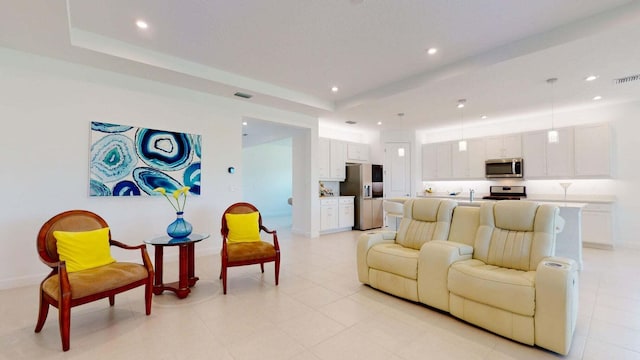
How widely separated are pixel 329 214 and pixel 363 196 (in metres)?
1.08

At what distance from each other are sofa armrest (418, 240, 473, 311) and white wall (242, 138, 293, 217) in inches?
296

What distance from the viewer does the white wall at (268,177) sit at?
9.92 m

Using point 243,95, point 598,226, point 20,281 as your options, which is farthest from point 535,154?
point 20,281

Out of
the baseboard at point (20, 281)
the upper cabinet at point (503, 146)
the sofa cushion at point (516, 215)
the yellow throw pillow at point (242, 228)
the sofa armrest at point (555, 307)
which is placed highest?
the upper cabinet at point (503, 146)

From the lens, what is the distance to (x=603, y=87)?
14.1 ft

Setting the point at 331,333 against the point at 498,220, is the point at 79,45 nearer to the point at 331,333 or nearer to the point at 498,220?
the point at 331,333

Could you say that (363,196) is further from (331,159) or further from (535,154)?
(535,154)

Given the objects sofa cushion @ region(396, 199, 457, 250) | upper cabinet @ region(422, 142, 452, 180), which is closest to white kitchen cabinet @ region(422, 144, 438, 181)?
upper cabinet @ region(422, 142, 452, 180)

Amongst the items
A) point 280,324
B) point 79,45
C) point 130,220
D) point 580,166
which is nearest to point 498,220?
point 280,324

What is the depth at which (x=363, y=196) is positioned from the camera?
7.08 meters

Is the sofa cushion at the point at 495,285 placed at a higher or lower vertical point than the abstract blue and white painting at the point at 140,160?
lower

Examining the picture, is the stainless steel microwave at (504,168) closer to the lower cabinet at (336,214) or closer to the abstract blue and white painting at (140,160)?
the lower cabinet at (336,214)

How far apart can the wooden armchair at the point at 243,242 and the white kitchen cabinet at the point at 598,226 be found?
574 centimetres

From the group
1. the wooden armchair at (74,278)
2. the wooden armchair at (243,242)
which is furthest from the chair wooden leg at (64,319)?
the wooden armchair at (243,242)
